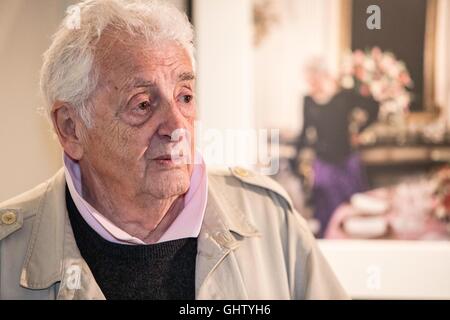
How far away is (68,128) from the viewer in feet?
3.63

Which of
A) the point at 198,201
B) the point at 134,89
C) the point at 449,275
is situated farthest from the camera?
the point at 449,275

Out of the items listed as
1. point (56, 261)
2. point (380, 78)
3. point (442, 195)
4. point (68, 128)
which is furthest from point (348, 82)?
point (56, 261)

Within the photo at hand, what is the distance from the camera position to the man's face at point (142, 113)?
1.04 meters

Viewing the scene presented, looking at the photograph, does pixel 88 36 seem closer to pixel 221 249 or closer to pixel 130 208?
pixel 130 208

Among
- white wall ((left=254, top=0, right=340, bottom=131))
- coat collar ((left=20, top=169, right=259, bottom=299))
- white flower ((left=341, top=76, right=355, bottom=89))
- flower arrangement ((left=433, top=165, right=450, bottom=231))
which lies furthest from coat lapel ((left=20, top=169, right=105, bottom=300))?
flower arrangement ((left=433, top=165, right=450, bottom=231))

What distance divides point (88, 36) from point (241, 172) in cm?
42

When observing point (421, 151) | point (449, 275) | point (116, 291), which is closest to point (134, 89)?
point (116, 291)

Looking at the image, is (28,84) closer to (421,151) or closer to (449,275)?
(421,151)

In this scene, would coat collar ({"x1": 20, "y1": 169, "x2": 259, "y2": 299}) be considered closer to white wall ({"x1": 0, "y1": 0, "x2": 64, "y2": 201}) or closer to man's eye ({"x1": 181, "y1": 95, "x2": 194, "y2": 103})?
white wall ({"x1": 0, "y1": 0, "x2": 64, "y2": 201})

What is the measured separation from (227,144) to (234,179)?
6.3 inches

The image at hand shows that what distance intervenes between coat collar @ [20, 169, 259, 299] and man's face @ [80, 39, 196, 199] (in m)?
0.11

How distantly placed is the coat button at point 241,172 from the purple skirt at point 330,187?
0.91 ft

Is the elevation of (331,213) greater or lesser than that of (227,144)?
lesser

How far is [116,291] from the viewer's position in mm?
1084
